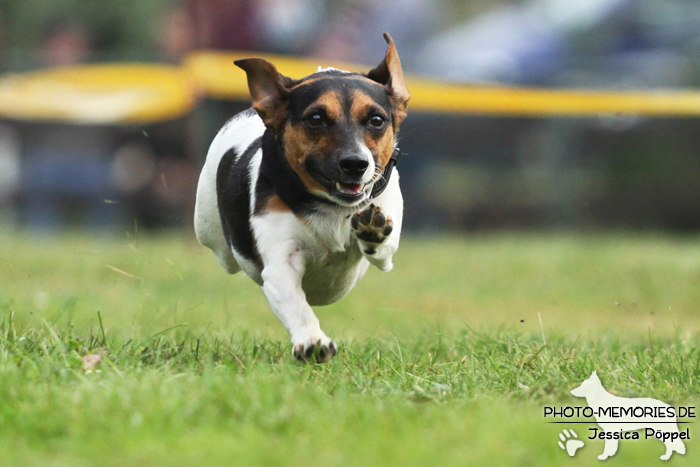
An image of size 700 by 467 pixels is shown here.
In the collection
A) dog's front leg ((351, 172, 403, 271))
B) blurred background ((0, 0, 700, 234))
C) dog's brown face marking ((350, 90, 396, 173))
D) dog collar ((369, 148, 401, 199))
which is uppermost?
dog's brown face marking ((350, 90, 396, 173))

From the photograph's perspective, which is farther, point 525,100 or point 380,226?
point 525,100

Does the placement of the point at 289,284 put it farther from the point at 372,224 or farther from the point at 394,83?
the point at 394,83

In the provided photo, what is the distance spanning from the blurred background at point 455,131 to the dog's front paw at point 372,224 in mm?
7003

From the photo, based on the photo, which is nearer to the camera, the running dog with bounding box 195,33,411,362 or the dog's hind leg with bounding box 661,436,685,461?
the dog's hind leg with bounding box 661,436,685,461

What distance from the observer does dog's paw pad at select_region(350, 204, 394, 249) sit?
3.21 meters

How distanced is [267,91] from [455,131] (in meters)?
7.99

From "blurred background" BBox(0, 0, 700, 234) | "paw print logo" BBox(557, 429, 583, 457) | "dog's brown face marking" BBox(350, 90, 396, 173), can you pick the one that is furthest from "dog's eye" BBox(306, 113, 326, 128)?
"blurred background" BBox(0, 0, 700, 234)

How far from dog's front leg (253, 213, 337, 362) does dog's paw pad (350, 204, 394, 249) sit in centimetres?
23

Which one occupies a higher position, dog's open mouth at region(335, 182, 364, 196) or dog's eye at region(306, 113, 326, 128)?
dog's eye at region(306, 113, 326, 128)

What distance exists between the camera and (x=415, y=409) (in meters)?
2.60

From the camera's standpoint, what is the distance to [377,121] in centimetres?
324

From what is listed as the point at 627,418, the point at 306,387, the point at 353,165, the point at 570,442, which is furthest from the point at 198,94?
the point at 570,442

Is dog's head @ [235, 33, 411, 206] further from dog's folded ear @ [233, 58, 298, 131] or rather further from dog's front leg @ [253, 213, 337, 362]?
dog's front leg @ [253, 213, 337, 362]

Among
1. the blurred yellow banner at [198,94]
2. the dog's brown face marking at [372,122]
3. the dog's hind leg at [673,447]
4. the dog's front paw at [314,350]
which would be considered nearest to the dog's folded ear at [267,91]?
the dog's brown face marking at [372,122]
